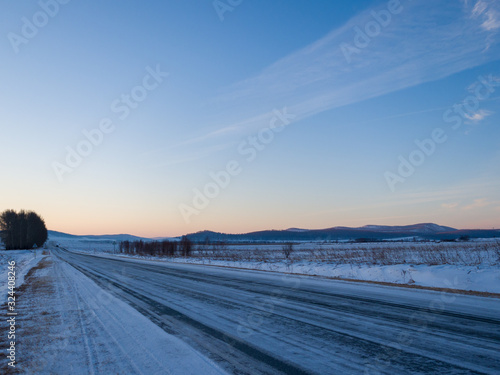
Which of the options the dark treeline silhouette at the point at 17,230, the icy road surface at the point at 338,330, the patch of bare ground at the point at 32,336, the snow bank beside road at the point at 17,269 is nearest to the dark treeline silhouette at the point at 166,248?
the snow bank beside road at the point at 17,269

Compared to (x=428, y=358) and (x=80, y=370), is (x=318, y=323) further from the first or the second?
(x=80, y=370)

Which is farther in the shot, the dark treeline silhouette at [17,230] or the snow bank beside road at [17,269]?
the dark treeline silhouette at [17,230]

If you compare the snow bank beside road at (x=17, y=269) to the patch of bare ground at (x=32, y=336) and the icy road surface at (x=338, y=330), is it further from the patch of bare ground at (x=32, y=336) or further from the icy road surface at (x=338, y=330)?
the icy road surface at (x=338, y=330)

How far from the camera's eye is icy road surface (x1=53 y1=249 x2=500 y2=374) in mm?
3924

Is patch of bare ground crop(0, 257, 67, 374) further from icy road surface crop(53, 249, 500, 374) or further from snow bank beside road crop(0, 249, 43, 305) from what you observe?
icy road surface crop(53, 249, 500, 374)

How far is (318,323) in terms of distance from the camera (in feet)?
19.6

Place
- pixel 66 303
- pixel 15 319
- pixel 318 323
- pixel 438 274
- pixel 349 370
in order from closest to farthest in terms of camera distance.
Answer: pixel 349 370 < pixel 318 323 < pixel 15 319 < pixel 66 303 < pixel 438 274

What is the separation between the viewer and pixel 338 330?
215 inches

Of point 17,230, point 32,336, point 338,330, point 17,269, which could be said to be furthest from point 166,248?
point 338,330

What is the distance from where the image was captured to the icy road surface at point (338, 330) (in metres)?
3.92

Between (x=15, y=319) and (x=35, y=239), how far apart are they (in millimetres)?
101479

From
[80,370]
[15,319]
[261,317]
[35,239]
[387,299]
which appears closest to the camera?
[80,370]

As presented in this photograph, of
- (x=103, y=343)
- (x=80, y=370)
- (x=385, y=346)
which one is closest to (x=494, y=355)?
(x=385, y=346)

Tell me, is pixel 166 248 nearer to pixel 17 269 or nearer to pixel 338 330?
pixel 17 269
